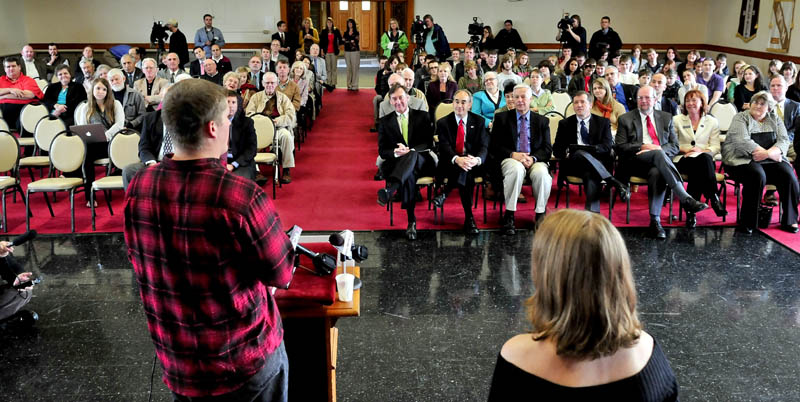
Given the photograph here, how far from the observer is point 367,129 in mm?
10289

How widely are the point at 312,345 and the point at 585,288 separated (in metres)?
1.46

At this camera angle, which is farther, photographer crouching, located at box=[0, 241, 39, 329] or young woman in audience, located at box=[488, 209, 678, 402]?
photographer crouching, located at box=[0, 241, 39, 329]

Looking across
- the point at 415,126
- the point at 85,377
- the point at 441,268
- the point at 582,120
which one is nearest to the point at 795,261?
the point at 582,120

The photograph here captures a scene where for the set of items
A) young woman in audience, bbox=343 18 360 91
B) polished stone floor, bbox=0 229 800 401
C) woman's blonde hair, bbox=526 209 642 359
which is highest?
young woman in audience, bbox=343 18 360 91

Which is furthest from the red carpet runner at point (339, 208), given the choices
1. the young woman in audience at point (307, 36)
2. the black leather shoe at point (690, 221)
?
the young woman in audience at point (307, 36)

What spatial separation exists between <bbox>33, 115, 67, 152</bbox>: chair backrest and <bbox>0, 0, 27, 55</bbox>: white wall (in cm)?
919

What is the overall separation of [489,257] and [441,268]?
0.44 meters

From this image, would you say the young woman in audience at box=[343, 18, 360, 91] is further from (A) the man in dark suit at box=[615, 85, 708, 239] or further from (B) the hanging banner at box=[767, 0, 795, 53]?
(A) the man in dark suit at box=[615, 85, 708, 239]

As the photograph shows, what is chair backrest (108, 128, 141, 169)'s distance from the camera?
6.09m

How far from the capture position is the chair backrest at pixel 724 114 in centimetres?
707

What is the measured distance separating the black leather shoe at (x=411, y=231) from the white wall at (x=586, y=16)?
1148 cm

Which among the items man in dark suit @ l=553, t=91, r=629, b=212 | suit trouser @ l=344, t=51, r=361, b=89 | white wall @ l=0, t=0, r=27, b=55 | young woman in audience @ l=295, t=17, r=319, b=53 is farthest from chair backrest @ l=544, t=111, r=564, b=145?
white wall @ l=0, t=0, r=27, b=55

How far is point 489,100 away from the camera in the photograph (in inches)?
298

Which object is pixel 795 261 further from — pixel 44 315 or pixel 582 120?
pixel 44 315
